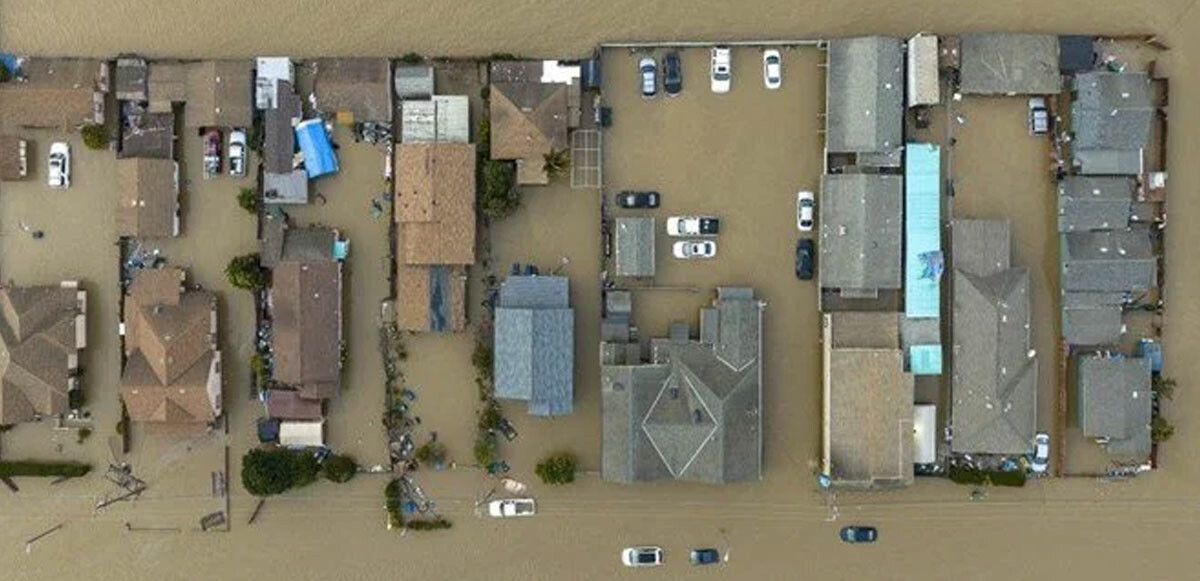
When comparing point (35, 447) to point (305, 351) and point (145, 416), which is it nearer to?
point (145, 416)

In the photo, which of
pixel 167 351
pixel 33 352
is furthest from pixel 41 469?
pixel 167 351

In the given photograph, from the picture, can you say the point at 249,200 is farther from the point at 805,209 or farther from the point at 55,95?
the point at 805,209

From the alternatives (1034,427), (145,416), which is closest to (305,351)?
(145,416)

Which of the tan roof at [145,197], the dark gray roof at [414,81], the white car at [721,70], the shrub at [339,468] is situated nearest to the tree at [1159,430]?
the white car at [721,70]

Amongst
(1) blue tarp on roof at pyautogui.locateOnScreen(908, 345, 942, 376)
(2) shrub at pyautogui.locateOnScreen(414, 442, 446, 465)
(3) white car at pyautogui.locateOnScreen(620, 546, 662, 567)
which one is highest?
(1) blue tarp on roof at pyautogui.locateOnScreen(908, 345, 942, 376)

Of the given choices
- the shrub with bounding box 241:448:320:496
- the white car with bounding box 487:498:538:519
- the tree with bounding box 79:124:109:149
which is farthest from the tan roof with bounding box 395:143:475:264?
the tree with bounding box 79:124:109:149

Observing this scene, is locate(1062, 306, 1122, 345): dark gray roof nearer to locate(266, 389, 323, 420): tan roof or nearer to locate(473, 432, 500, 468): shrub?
locate(473, 432, 500, 468): shrub
